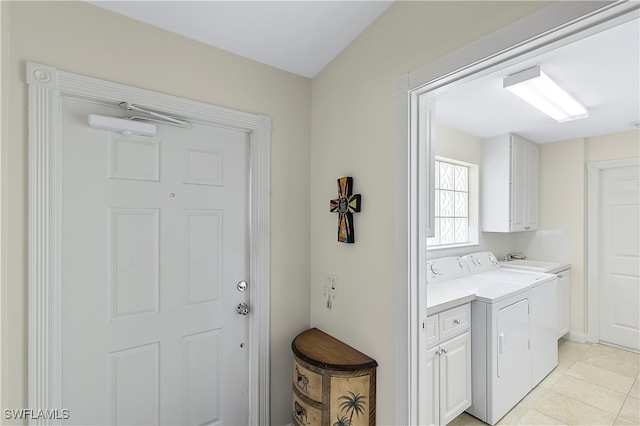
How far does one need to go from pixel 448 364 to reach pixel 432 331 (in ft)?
1.02

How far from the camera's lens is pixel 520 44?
3.49ft

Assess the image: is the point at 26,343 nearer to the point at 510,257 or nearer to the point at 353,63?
the point at 353,63

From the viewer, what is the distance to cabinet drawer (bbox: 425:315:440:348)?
1821mm

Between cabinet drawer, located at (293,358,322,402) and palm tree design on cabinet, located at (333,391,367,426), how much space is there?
0.40ft

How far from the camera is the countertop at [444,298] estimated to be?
1851 mm

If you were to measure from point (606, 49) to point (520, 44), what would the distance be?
44.0 inches

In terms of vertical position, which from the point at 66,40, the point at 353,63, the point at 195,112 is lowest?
the point at 195,112

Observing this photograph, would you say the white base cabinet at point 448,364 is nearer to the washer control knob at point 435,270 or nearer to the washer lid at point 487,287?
the washer lid at point 487,287

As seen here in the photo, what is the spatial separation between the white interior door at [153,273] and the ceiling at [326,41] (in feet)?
1.66

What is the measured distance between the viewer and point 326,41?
5.89 feet

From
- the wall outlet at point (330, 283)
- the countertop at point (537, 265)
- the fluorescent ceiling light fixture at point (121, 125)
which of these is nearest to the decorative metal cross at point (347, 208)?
the wall outlet at point (330, 283)

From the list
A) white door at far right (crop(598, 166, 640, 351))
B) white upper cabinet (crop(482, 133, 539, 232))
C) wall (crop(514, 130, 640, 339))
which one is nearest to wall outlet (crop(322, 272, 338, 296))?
white upper cabinet (crop(482, 133, 539, 232))

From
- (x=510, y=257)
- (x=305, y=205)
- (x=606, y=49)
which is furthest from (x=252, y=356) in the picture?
(x=510, y=257)

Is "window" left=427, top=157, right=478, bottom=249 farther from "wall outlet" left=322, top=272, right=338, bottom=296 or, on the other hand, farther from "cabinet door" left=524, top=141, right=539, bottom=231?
"wall outlet" left=322, top=272, right=338, bottom=296
